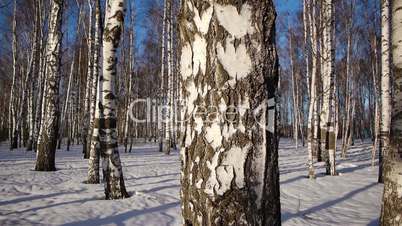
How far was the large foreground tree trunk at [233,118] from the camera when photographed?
122 cm

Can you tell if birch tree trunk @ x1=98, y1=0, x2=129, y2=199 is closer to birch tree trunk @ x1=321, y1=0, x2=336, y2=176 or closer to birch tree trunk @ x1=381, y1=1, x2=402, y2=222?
birch tree trunk @ x1=381, y1=1, x2=402, y2=222

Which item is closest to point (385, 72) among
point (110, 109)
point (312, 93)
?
point (312, 93)

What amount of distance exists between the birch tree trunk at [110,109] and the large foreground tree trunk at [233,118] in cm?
424

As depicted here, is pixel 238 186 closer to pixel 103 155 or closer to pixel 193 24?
pixel 193 24

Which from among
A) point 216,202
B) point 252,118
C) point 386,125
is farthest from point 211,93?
point 386,125

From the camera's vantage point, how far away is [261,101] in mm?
1261

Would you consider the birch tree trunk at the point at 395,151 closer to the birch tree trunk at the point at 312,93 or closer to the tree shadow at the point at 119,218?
the tree shadow at the point at 119,218

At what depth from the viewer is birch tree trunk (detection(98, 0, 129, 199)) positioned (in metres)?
5.29

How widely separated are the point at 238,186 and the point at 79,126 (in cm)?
3389

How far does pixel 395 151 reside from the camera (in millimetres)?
3600

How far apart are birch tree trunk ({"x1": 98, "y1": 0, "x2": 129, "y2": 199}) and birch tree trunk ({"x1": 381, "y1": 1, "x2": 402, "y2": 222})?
147 inches

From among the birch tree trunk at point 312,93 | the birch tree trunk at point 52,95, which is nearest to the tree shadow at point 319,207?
the birch tree trunk at point 312,93

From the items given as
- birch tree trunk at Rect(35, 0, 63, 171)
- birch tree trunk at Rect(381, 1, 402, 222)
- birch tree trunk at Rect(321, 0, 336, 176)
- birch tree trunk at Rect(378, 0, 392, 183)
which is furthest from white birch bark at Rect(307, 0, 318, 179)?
birch tree trunk at Rect(35, 0, 63, 171)

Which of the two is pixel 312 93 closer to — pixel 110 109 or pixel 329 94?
pixel 329 94
